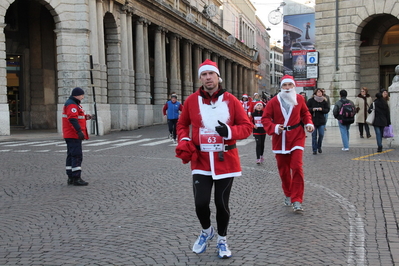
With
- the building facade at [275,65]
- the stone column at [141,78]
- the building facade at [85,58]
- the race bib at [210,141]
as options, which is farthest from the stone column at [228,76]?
the building facade at [275,65]

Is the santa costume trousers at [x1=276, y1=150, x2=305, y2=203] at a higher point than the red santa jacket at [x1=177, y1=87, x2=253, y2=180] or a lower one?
lower

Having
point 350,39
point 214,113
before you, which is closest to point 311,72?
point 350,39

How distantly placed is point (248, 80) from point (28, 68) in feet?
159

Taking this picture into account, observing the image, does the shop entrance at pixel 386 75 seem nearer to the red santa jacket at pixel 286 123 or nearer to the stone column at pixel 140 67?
the stone column at pixel 140 67

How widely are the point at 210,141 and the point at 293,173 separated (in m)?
2.29

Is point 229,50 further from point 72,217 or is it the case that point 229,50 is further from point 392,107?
point 72,217

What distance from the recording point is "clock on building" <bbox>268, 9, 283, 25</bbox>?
33.4m

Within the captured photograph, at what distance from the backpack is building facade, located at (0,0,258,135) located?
1282 centimetres

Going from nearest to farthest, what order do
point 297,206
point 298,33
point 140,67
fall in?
1. point 297,206
2. point 140,67
3. point 298,33

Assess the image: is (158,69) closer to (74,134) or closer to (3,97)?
(3,97)

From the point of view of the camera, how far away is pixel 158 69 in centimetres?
3659

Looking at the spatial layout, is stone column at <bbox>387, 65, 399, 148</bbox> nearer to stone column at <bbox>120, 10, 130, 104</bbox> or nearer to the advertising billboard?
stone column at <bbox>120, 10, 130, 104</bbox>

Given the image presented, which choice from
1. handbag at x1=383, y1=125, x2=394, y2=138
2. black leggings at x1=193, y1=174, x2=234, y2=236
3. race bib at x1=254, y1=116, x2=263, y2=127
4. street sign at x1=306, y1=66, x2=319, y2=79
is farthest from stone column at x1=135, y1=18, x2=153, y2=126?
black leggings at x1=193, y1=174, x2=234, y2=236

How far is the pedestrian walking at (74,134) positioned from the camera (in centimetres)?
932
